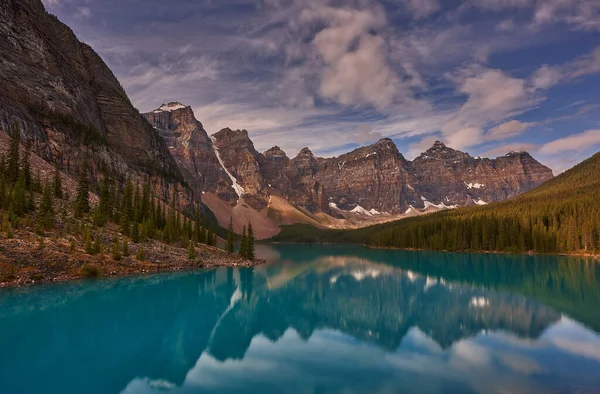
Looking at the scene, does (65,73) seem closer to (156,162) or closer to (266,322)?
(156,162)

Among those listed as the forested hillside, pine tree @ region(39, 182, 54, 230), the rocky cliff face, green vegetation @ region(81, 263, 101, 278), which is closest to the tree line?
pine tree @ region(39, 182, 54, 230)

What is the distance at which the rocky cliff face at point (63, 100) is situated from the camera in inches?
3514

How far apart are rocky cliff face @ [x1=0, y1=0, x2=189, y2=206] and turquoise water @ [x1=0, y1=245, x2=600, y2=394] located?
63.1 metres

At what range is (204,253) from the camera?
81.9m

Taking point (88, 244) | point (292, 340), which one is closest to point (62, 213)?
point (88, 244)

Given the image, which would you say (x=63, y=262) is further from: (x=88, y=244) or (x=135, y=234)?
(x=135, y=234)

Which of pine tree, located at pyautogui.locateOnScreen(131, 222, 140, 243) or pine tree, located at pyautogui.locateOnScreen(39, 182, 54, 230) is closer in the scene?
pine tree, located at pyautogui.locateOnScreen(39, 182, 54, 230)

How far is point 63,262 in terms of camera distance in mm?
47500

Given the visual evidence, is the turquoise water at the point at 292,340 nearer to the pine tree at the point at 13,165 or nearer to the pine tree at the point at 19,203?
the pine tree at the point at 19,203

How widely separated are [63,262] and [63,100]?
8128cm

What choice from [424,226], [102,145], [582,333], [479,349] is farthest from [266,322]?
[424,226]

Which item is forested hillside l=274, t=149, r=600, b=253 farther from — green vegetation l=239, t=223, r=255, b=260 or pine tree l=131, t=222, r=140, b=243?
pine tree l=131, t=222, r=140, b=243

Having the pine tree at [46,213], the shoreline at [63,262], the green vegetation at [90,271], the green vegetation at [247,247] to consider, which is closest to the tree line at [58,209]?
the pine tree at [46,213]

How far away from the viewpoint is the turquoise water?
18156 mm
